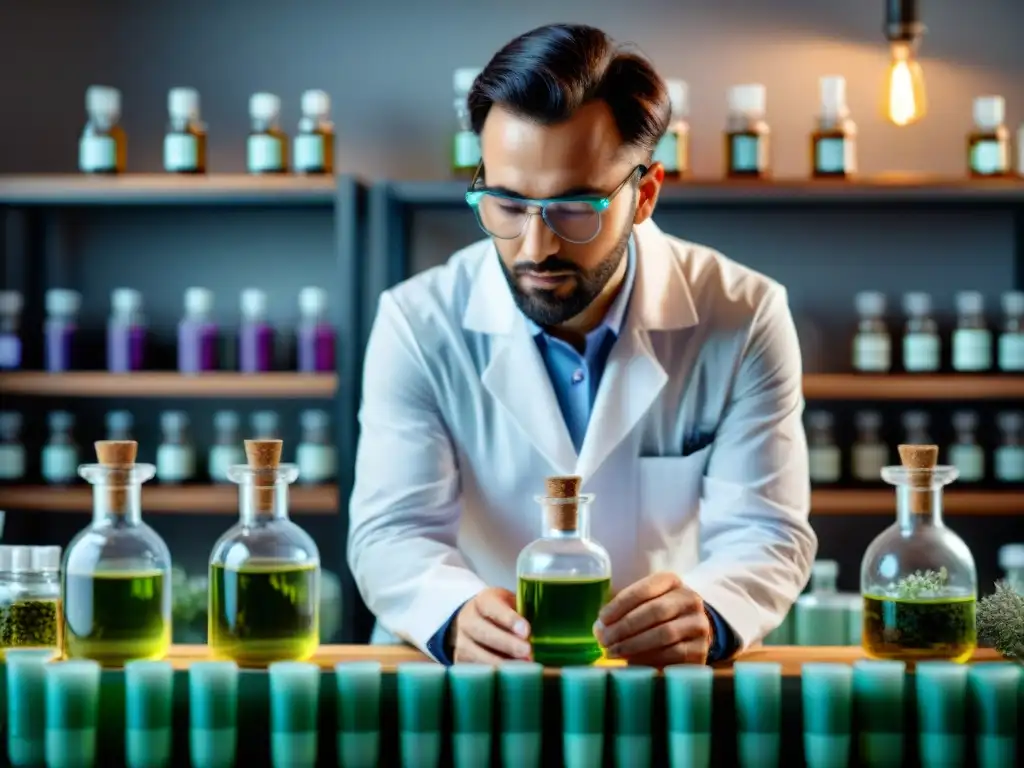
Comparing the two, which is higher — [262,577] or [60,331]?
[60,331]

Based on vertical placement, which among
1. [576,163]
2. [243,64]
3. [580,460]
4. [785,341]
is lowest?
[580,460]

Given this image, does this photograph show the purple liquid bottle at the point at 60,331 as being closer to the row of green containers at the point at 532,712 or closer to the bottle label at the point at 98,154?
the bottle label at the point at 98,154

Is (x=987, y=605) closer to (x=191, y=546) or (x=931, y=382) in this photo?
(x=931, y=382)

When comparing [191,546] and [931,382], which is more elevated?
[931,382]

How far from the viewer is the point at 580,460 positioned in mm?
1745

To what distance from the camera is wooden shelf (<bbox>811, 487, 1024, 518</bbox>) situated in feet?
10.0

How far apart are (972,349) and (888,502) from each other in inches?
16.0

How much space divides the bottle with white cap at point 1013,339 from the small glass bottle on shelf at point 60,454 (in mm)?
2088

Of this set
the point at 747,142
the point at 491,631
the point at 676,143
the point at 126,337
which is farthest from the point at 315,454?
the point at 491,631

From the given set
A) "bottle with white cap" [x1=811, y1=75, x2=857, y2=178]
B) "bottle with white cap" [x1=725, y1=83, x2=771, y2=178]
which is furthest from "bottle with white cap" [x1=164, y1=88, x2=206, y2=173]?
"bottle with white cap" [x1=811, y1=75, x2=857, y2=178]

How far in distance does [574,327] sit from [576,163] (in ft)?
1.15

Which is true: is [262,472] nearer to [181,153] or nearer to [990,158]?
[181,153]

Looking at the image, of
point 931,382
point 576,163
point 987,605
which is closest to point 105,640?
point 576,163

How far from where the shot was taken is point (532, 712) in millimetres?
1177
